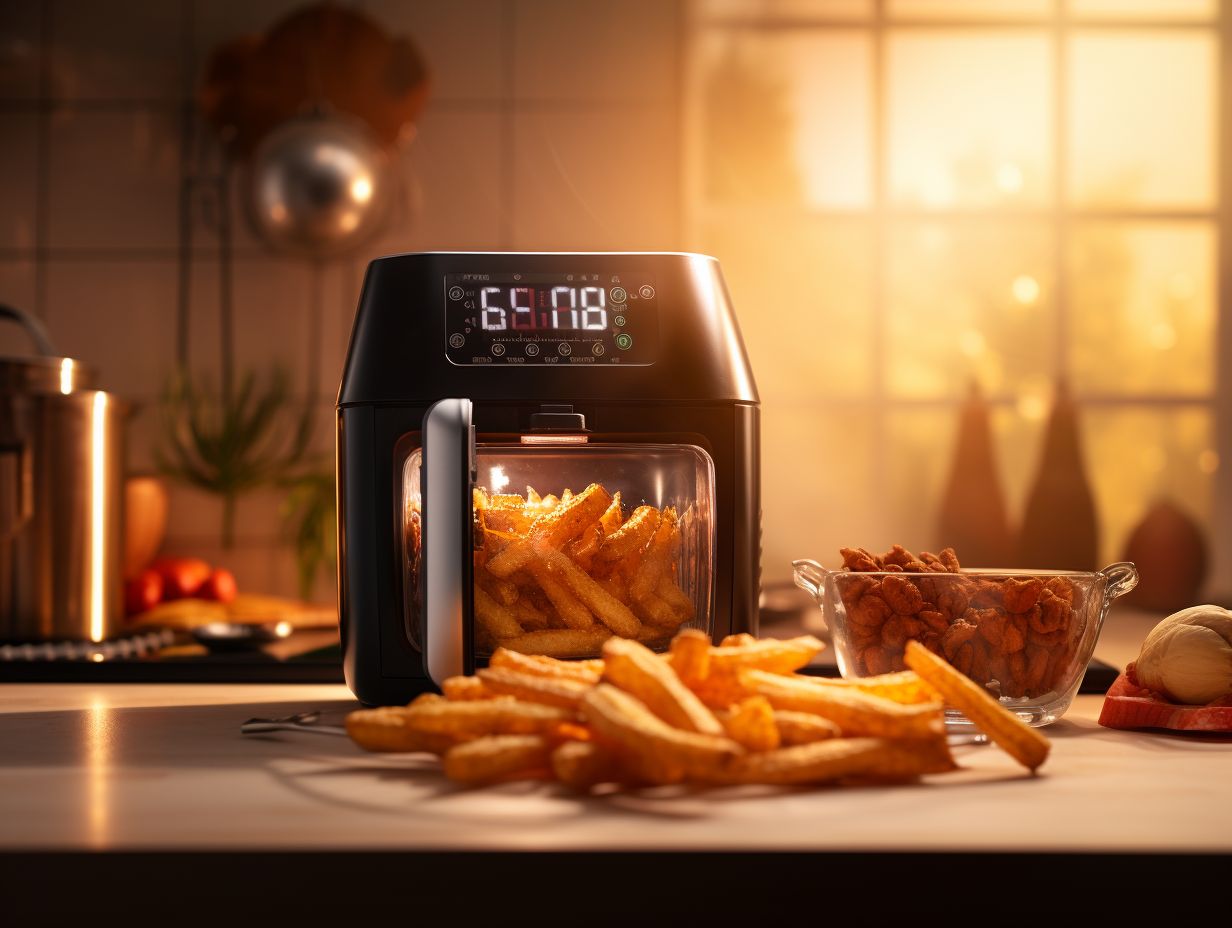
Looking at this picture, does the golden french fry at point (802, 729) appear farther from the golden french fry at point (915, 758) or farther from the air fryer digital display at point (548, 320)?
the air fryer digital display at point (548, 320)

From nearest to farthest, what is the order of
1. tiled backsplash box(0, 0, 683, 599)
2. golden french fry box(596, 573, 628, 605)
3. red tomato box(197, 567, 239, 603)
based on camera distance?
golden french fry box(596, 573, 628, 605), red tomato box(197, 567, 239, 603), tiled backsplash box(0, 0, 683, 599)

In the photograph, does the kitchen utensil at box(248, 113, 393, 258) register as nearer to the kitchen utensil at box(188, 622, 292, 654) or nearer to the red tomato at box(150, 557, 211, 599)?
the red tomato at box(150, 557, 211, 599)

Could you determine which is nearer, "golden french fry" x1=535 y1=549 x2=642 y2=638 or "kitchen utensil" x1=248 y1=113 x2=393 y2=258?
"golden french fry" x1=535 y1=549 x2=642 y2=638

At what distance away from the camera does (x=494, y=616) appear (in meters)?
0.97

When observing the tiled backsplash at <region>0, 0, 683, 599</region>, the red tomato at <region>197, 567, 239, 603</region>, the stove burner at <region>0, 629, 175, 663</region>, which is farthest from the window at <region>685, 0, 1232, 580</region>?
the stove burner at <region>0, 629, 175, 663</region>

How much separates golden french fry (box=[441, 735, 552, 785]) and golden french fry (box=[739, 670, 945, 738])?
0.14 m

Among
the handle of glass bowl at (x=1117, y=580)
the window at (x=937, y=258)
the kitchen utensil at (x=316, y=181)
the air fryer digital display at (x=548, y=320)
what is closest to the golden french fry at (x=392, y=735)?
the air fryer digital display at (x=548, y=320)

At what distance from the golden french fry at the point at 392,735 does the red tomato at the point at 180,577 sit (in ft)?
5.72

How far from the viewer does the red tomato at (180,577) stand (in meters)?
2.39

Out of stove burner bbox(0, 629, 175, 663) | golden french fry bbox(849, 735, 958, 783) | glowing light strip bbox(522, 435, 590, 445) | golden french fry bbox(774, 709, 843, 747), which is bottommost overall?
stove burner bbox(0, 629, 175, 663)

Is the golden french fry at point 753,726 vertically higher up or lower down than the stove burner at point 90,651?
higher up

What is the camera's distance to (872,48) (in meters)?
Answer: 3.02

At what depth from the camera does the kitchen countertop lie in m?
0.60
